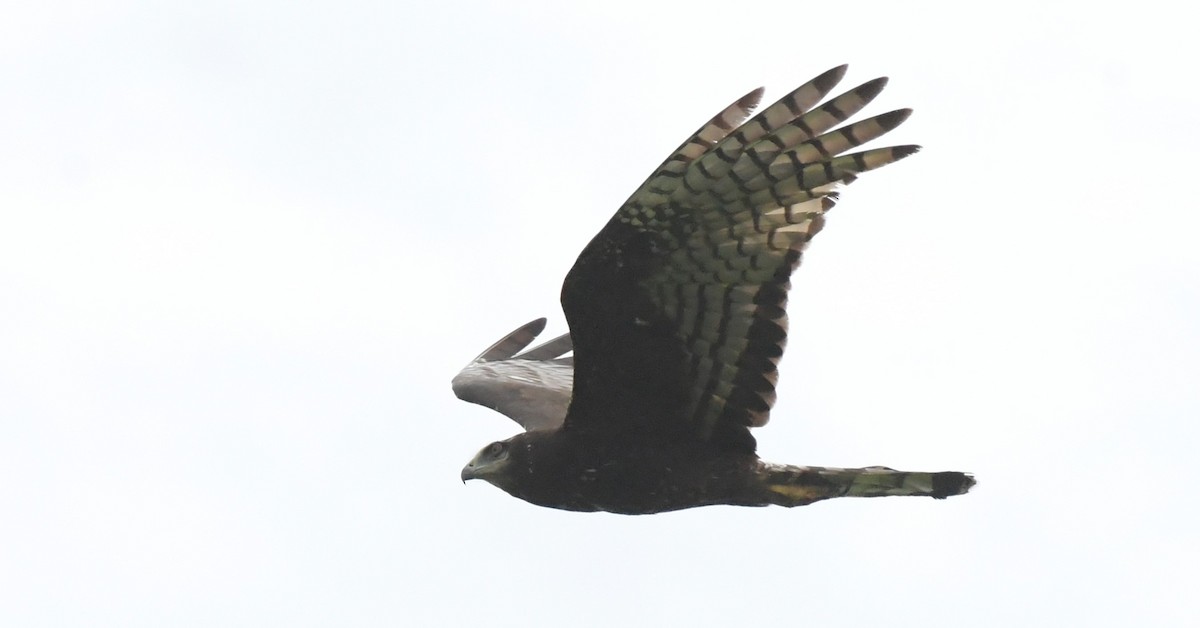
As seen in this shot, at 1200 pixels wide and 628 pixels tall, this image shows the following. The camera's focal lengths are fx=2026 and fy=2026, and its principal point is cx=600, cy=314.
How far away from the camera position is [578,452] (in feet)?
36.1

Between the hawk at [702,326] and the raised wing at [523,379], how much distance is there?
2.72 feet

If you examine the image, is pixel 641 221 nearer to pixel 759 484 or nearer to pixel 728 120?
pixel 728 120

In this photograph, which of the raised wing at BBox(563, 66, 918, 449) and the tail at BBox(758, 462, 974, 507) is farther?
the tail at BBox(758, 462, 974, 507)

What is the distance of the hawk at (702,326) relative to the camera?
9805mm

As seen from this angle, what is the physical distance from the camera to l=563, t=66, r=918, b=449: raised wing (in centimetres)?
977

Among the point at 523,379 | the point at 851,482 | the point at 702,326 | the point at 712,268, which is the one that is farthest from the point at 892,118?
the point at 523,379

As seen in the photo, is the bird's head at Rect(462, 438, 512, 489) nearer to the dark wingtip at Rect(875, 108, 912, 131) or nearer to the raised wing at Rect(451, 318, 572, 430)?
the raised wing at Rect(451, 318, 572, 430)

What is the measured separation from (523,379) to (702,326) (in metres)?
3.32

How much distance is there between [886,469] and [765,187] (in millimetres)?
1799

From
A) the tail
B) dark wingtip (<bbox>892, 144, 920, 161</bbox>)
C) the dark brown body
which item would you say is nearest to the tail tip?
the tail

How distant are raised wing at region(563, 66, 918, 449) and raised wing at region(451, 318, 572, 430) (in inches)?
46.5

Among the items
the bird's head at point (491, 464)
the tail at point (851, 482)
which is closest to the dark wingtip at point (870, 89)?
the tail at point (851, 482)

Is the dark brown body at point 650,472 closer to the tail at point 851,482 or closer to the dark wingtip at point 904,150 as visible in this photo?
the tail at point 851,482

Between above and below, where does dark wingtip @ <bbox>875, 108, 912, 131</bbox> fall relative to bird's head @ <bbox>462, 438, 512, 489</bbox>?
above
